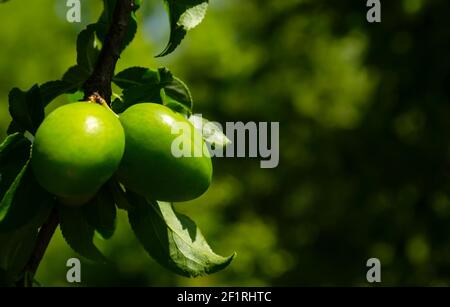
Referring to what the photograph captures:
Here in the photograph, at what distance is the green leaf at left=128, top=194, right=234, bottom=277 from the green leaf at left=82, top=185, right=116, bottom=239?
3 centimetres

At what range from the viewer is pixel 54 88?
0.92 meters

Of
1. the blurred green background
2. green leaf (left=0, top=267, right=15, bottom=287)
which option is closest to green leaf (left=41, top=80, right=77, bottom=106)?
green leaf (left=0, top=267, right=15, bottom=287)

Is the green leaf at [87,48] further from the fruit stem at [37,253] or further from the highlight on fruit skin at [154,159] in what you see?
the fruit stem at [37,253]

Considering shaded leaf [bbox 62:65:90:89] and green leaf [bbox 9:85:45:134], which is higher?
shaded leaf [bbox 62:65:90:89]

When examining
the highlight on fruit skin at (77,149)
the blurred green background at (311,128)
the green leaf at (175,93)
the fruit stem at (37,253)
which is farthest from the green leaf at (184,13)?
the blurred green background at (311,128)

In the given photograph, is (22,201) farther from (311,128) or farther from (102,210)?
(311,128)

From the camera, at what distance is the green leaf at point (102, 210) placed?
2.89 feet

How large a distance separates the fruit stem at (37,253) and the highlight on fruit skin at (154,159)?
0.36 feet

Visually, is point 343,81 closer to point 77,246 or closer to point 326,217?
point 326,217

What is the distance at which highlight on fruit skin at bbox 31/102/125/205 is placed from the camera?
2.58ft

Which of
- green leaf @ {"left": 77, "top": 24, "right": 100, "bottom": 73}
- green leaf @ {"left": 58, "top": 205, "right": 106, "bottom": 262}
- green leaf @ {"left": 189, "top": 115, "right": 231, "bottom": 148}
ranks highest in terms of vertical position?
green leaf @ {"left": 77, "top": 24, "right": 100, "bottom": 73}

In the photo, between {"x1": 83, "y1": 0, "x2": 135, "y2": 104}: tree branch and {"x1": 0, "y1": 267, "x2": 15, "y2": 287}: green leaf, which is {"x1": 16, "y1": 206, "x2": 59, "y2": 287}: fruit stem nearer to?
{"x1": 0, "y1": 267, "x2": 15, "y2": 287}: green leaf
